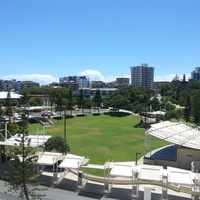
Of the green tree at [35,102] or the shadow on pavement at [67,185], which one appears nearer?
the shadow on pavement at [67,185]

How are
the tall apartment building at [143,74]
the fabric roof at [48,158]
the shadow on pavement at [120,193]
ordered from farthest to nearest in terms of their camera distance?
1. the tall apartment building at [143,74]
2. the fabric roof at [48,158]
3. the shadow on pavement at [120,193]

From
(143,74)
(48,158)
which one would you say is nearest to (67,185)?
(48,158)

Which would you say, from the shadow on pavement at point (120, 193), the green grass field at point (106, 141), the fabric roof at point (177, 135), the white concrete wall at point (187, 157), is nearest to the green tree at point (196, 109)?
the green grass field at point (106, 141)

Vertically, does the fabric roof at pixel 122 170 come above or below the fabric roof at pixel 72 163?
below

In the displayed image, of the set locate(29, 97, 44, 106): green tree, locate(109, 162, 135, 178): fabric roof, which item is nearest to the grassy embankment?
locate(109, 162, 135, 178): fabric roof

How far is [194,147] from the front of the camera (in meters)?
27.8

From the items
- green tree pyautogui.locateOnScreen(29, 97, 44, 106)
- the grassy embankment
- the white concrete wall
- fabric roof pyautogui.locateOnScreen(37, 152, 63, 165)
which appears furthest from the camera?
green tree pyautogui.locateOnScreen(29, 97, 44, 106)

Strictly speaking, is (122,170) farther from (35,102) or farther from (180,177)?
(35,102)

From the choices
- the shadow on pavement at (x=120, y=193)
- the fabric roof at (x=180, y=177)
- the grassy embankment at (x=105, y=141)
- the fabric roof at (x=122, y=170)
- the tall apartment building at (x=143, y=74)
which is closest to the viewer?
the fabric roof at (x=180, y=177)

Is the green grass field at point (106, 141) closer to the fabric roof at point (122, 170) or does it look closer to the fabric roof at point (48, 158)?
the fabric roof at point (48, 158)

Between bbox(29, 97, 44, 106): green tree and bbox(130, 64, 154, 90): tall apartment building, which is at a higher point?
bbox(130, 64, 154, 90): tall apartment building

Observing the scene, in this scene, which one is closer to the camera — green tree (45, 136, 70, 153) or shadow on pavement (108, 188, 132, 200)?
shadow on pavement (108, 188, 132, 200)

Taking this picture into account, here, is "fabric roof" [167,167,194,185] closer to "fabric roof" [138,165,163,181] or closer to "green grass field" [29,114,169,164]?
"fabric roof" [138,165,163,181]

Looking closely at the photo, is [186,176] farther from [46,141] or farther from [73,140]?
[73,140]
